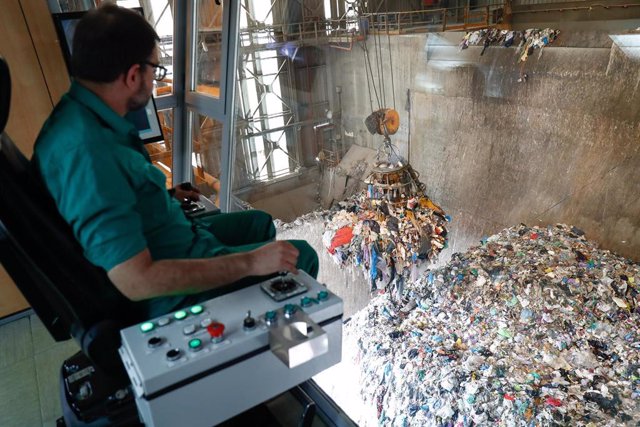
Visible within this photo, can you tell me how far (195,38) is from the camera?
269 centimetres

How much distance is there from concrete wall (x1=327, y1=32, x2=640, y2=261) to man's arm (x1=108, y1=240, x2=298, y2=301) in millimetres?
2597

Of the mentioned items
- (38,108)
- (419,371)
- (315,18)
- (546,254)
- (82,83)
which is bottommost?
(419,371)

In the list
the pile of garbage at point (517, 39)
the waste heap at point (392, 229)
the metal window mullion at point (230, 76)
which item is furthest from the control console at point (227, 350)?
the pile of garbage at point (517, 39)

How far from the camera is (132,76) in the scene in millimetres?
839

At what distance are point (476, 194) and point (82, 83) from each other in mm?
3364

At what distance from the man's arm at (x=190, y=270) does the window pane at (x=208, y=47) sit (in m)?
1.87

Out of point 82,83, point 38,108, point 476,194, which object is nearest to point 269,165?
point 476,194

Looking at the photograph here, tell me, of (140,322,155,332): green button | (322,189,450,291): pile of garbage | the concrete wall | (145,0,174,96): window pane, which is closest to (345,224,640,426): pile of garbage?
the concrete wall

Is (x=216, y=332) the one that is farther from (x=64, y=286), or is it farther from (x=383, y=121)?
(x=383, y=121)

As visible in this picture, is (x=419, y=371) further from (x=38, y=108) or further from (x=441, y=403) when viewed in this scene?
(x=38, y=108)

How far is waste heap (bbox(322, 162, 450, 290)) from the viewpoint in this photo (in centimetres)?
333

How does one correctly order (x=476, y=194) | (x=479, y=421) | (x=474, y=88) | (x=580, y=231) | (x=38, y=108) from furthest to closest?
(x=476, y=194) < (x=474, y=88) < (x=580, y=231) < (x=38, y=108) < (x=479, y=421)

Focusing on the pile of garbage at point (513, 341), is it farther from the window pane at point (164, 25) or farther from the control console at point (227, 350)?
the window pane at point (164, 25)

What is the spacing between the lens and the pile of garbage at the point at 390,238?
339 cm
